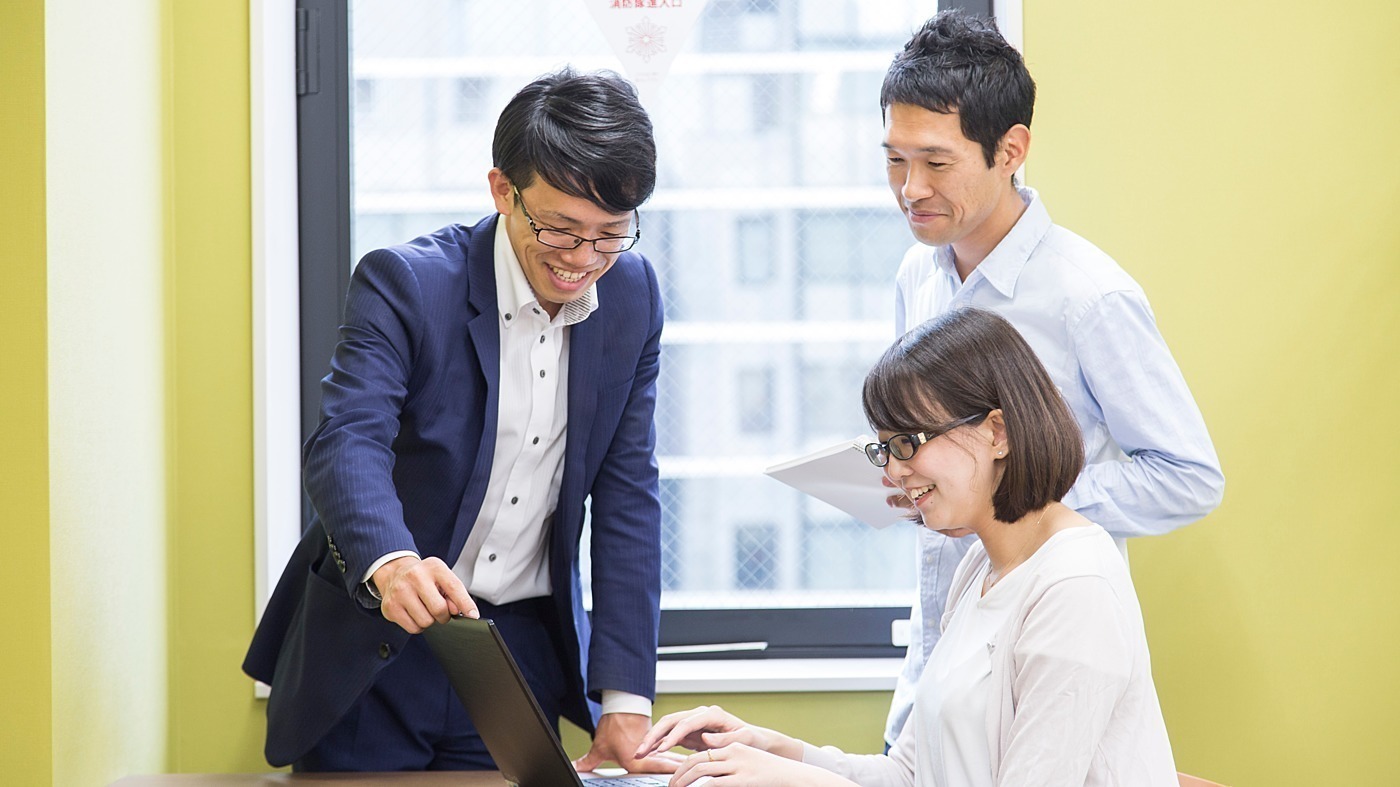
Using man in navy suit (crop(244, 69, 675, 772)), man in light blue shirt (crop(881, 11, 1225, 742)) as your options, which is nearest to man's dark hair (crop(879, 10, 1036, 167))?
man in light blue shirt (crop(881, 11, 1225, 742))

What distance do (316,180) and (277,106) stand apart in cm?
16

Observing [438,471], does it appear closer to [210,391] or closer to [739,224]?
[210,391]

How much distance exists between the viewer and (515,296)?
1.64m

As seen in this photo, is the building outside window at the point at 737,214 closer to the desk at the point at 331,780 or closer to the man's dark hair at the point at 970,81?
the man's dark hair at the point at 970,81

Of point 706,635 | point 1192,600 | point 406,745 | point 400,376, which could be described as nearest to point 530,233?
point 400,376

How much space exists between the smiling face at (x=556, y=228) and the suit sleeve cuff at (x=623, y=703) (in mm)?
552

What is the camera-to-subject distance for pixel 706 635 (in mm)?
2455

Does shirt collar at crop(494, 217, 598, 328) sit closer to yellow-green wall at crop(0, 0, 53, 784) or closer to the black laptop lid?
the black laptop lid

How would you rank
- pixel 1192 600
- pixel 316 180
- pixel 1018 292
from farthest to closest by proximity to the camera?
pixel 316 180 < pixel 1192 600 < pixel 1018 292

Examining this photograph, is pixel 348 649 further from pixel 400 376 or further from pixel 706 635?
pixel 706 635

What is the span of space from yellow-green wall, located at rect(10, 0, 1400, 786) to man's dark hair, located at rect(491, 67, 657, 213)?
0.97 metres

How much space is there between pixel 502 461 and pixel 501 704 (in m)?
0.44

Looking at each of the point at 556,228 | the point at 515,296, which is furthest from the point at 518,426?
the point at 556,228

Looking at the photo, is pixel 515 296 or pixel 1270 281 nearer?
pixel 515 296
